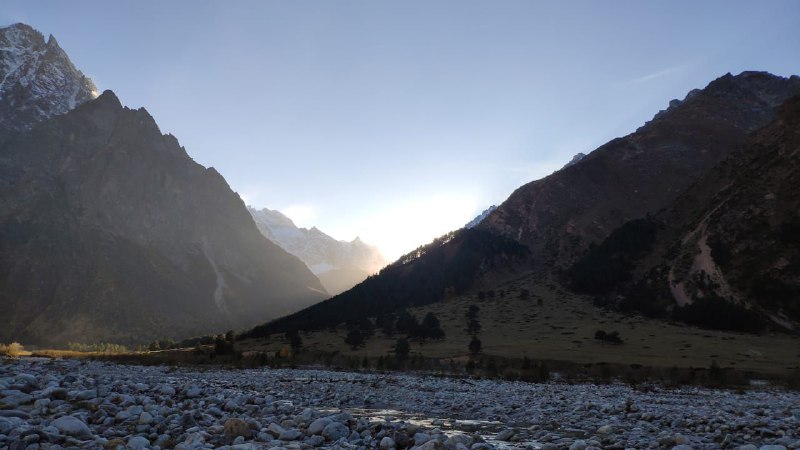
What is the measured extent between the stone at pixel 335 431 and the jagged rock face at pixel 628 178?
128m

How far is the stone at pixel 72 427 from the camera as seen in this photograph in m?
Result: 7.19

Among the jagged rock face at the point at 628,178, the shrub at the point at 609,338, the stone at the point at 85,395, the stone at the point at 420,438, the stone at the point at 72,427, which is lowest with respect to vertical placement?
the shrub at the point at 609,338

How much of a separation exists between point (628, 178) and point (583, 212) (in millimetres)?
22916

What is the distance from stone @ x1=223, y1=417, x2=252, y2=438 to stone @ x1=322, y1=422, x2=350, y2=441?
1.50m

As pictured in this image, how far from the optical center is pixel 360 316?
363ft

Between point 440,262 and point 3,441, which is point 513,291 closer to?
point 440,262

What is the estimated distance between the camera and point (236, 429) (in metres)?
8.60

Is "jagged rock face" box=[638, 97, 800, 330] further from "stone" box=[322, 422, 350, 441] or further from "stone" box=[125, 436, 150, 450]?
"stone" box=[125, 436, 150, 450]

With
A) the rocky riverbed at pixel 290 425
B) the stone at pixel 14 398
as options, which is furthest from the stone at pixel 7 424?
the stone at pixel 14 398

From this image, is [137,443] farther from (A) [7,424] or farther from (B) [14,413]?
(B) [14,413]

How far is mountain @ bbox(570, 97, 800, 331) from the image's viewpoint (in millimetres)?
76000

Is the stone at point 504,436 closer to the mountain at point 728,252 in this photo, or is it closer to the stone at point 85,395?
the stone at point 85,395

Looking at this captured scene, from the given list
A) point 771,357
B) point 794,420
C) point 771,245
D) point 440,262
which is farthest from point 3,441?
point 440,262

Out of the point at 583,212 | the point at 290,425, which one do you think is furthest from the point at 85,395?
the point at 583,212
